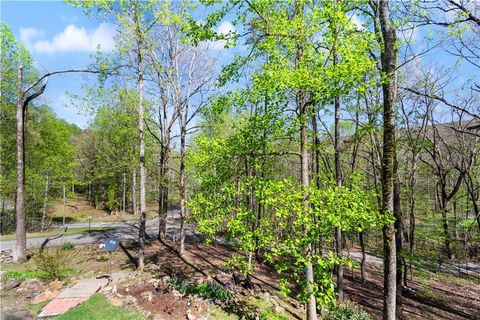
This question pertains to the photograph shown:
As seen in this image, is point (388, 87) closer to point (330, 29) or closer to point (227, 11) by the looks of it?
point (330, 29)

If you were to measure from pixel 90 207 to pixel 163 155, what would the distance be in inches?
1013

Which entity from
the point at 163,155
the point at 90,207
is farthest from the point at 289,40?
the point at 90,207

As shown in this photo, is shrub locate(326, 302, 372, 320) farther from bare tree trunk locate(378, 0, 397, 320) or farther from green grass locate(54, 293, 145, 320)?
green grass locate(54, 293, 145, 320)

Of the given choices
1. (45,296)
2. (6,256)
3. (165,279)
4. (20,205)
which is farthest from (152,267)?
(6,256)

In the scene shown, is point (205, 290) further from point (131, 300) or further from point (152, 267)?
point (152, 267)

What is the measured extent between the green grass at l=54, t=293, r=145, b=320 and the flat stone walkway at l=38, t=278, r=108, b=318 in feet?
1.32

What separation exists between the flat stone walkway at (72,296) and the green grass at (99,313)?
0.40 meters

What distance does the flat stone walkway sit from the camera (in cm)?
789

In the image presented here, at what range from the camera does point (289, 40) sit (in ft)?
20.3

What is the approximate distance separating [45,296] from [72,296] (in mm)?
825

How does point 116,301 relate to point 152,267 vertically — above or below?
above

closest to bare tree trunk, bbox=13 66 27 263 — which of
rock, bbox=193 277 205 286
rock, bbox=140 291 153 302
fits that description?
rock, bbox=140 291 153 302

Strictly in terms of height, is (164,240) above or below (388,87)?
below

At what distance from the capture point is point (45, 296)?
28.9ft
